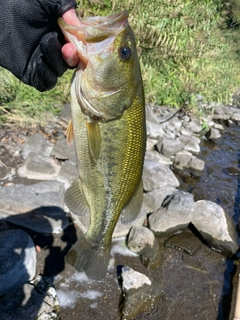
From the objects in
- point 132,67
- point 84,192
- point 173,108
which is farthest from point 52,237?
point 173,108

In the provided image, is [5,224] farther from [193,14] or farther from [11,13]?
[193,14]

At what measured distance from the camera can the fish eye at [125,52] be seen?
2104mm

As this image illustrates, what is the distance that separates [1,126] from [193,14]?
9.42 m

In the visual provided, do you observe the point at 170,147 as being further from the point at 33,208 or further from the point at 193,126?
the point at 33,208

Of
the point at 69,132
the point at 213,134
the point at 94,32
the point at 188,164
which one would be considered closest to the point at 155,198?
the point at 188,164

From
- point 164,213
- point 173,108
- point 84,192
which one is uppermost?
point 84,192

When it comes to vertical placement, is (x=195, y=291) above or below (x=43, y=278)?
below

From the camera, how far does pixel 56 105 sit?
820 cm

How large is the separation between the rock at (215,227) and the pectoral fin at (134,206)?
352 centimetres

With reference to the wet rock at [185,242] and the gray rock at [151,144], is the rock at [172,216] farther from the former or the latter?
the gray rock at [151,144]

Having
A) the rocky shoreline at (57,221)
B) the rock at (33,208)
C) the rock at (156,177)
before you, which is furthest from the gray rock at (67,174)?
the rock at (156,177)

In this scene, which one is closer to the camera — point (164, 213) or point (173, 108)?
point (164, 213)

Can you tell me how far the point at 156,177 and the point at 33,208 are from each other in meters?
2.76

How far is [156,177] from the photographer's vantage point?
22.3 ft
